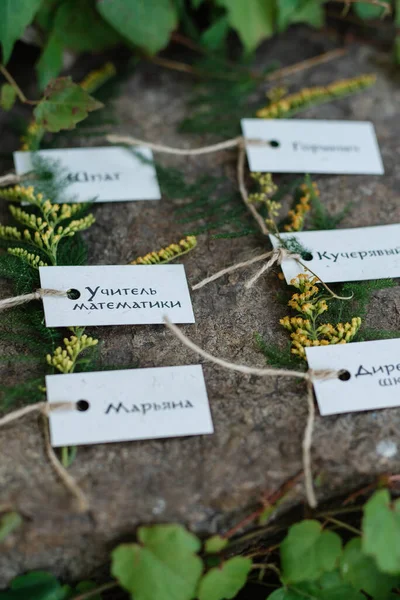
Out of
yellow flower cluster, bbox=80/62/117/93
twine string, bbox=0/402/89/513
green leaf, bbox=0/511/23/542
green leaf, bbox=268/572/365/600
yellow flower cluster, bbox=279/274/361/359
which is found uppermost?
yellow flower cluster, bbox=80/62/117/93

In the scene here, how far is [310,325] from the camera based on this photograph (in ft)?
3.87

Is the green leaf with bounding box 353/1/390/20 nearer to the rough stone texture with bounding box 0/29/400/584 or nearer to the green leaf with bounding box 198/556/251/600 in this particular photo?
the rough stone texture with bounding box 0/29/400/584

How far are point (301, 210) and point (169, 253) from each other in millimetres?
315

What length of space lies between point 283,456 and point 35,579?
43 cm

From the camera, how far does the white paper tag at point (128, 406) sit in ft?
3.40

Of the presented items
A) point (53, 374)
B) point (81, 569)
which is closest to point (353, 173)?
point (53, 374)

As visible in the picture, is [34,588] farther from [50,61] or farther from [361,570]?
[50,61]

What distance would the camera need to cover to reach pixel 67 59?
67.3 inches

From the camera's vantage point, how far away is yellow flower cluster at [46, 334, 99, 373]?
3.60 ft

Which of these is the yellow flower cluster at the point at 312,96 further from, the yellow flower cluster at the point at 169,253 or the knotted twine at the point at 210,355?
the yellow flower cluster at the point at 169,253

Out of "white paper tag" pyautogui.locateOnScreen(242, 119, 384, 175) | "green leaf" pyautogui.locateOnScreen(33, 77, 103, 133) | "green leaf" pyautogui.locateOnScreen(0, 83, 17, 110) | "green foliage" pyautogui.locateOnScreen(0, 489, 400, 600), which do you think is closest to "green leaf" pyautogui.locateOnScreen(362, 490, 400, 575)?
"green foliage" pyautogui.locateOnScreen(0, 489, 400, 600)

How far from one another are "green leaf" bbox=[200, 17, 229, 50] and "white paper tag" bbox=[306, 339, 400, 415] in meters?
0.96

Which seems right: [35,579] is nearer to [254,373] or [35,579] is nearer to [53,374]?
[53,374]

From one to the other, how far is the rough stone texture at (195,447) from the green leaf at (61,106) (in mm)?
198
